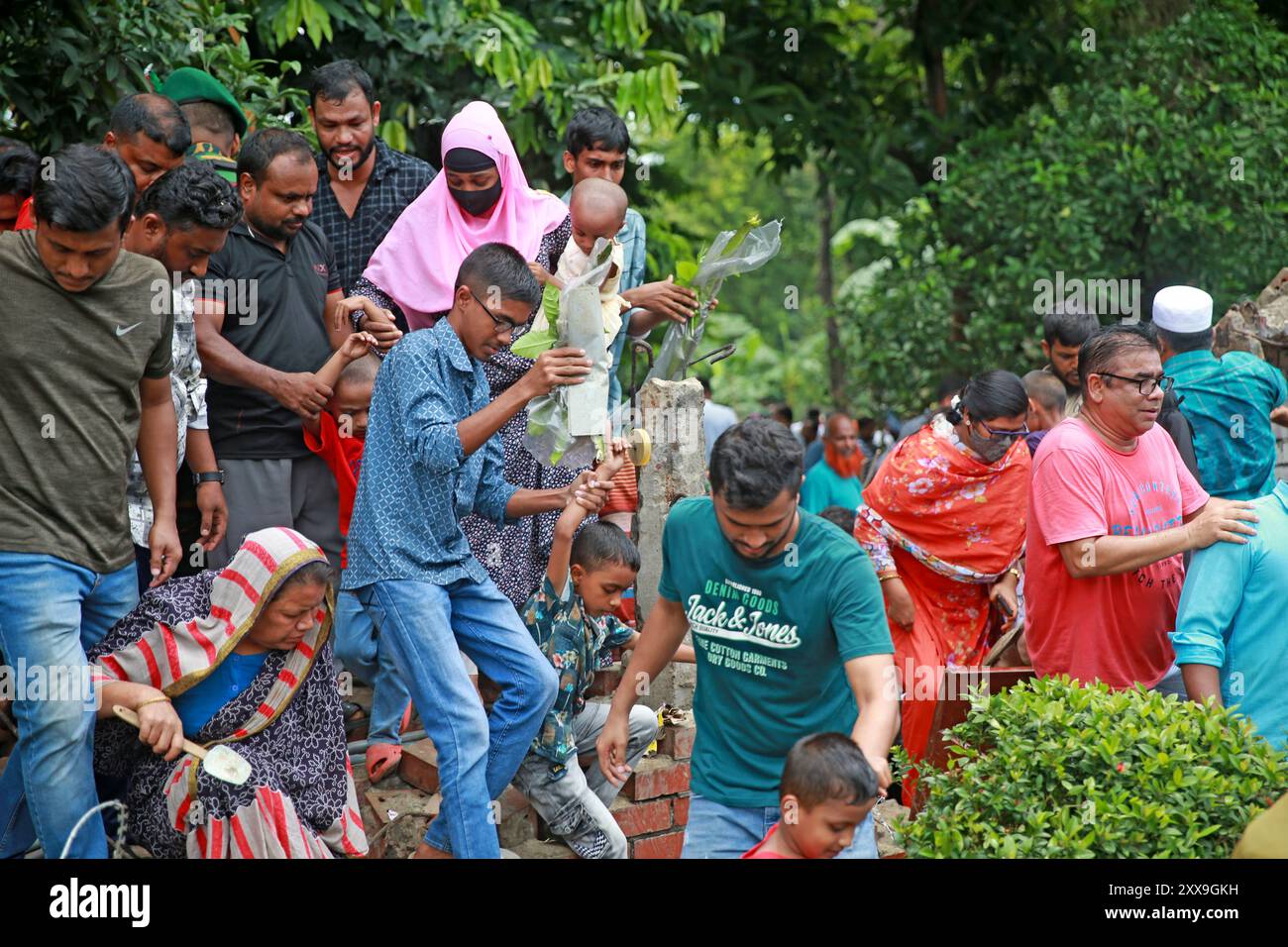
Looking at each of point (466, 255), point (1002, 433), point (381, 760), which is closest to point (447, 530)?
point (381, 760)

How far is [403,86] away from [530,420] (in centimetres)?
424

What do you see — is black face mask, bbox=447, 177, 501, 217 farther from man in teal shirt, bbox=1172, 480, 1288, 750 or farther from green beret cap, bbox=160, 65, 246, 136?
man in teal shirt, bbox=1172, 480, 1288, 750

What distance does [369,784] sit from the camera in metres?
5.25

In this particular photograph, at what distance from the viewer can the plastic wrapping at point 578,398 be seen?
4.97m

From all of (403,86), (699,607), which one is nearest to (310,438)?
(699,607)

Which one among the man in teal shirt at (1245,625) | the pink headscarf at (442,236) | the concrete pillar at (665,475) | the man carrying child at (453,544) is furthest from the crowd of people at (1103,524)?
the pink headscarf at (442,236)

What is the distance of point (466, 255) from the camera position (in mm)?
5555

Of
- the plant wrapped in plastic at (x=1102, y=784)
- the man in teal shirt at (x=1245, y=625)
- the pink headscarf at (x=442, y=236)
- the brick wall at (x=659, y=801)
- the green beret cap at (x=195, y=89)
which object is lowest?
the brick wall at (x=659, y=801)

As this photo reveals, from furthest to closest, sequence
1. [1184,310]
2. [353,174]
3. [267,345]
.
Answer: [353,174] < [1184,310] < [267,345]

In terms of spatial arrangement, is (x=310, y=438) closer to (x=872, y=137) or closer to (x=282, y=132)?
(x=282, y=132)

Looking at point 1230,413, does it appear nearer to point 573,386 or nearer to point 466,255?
point 573,386

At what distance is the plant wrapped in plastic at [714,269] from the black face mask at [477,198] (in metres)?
0.84

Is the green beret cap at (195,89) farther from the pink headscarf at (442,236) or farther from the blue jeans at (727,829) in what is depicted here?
the blue jeans at (727,829)

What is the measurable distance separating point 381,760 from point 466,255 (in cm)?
191
